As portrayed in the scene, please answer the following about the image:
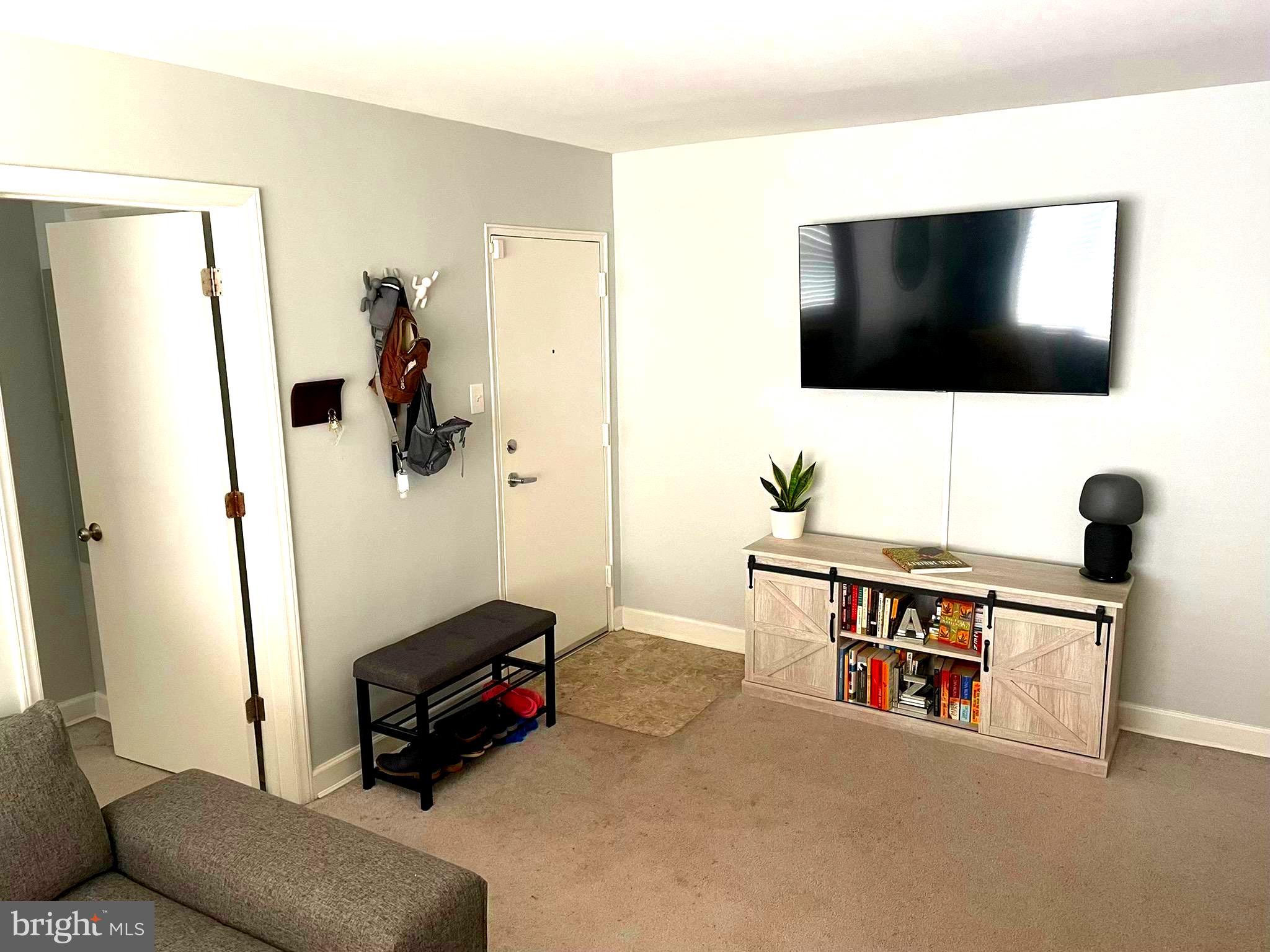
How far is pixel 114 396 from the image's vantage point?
327cm

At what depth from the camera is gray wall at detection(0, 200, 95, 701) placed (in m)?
3.62

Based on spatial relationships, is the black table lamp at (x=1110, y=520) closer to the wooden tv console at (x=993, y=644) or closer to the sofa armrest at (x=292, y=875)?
the wooden tv console at (x=993, y=644)

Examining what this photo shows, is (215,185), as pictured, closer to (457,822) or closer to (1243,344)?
(457,822)

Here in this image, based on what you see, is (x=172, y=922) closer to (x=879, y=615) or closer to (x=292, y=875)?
(x=292, y=875)

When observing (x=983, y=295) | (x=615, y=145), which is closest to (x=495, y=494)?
(x=615, y=145)

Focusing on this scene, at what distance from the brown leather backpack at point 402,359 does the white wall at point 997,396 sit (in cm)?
153

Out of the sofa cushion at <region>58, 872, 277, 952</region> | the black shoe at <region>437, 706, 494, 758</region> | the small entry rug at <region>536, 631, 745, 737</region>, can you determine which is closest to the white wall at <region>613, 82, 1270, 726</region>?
the small entry rug at <region>536, 631, 745, 737</region>

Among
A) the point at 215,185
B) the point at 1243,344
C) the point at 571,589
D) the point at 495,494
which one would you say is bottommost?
the point at 571,589

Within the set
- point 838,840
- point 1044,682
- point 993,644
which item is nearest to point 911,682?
point 993,644

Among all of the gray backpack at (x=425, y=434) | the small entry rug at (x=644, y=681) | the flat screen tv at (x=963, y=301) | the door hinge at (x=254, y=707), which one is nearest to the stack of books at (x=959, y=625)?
the flat screen tv at (x=963, y=301)

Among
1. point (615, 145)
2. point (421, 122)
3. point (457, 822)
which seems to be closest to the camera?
point (457, 822)

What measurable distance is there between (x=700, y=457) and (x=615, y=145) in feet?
4.96

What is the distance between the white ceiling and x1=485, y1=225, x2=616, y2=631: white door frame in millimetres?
578

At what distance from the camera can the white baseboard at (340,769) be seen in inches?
132
